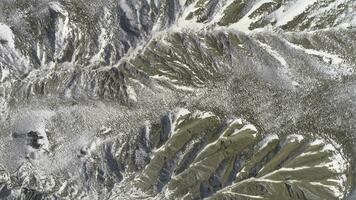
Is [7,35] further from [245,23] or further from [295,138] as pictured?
[295,138]

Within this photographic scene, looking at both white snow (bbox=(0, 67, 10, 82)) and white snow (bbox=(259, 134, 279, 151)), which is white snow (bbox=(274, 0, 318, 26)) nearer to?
white snow (bbox=(259, 134, 279, 151))

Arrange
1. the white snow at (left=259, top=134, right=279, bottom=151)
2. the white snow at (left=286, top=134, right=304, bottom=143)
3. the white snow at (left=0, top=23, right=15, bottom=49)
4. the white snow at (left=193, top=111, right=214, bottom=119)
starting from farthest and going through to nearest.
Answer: the white snow at (left=0, top=23, right=15, bottom=49) → the white snow at (left=193, top=111, right=214, bottom=119) → the white snow at (left=259, top=134, right=279, bottom=151) → the white snow at (left=286, top=134, right=304, bottom=143)

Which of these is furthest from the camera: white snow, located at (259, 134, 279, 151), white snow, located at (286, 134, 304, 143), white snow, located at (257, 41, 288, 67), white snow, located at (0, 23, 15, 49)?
white snow, located at (0, 23, 15, 49)

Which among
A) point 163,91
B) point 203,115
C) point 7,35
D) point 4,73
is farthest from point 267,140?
point 7,35

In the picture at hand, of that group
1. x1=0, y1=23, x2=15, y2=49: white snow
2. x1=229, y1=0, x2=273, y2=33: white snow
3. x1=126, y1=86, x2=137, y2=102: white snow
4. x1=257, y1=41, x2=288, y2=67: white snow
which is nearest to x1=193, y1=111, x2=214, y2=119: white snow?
x1=126, y1=86, x2=137, y2=102: white snow

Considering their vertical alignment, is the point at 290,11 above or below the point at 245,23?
above

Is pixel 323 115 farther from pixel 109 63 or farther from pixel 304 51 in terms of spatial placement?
pixel 109 63

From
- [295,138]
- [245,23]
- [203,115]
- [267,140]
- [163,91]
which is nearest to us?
[295,138]

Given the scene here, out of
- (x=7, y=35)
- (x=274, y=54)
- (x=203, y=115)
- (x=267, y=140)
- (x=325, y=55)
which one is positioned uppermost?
(x=7, y=35)
